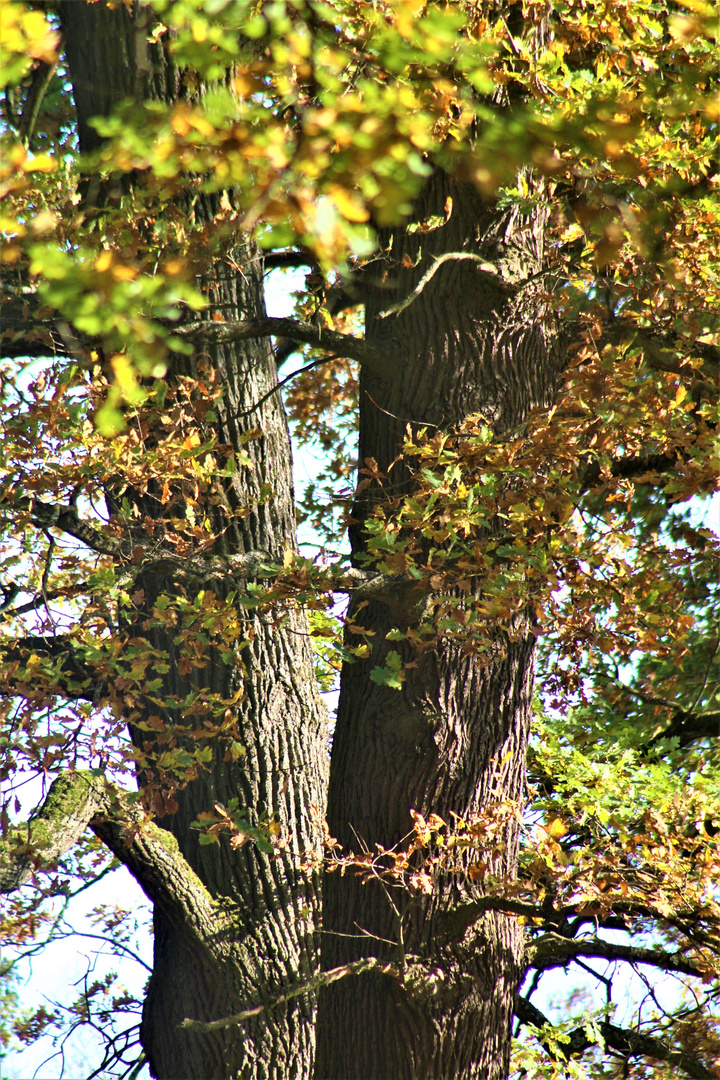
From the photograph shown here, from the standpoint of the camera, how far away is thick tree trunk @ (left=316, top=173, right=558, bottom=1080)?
4297 mm

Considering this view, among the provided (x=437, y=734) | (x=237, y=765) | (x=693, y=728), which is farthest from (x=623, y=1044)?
(x=693, y=728)

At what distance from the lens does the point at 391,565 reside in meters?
3.84

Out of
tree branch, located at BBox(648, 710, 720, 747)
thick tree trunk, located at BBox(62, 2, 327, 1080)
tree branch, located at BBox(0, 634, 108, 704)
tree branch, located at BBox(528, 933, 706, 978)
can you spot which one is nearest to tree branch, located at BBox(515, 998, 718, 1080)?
tree branch, located at BBox(528, 933, 706, 978)

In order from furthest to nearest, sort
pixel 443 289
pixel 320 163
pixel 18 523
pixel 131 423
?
pixel 443 289
pixel 131 423
pixel 18 523
pixel 320 163

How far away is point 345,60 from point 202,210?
3.25 m

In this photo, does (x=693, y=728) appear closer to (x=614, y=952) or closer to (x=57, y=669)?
(x=614, y=952)

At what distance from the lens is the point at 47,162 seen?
2.19m

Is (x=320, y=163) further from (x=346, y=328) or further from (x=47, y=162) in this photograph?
(x=346, y=328)

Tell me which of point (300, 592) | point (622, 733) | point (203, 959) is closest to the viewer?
point (300, 592)

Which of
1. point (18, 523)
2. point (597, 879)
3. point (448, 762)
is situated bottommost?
point (597, 879)

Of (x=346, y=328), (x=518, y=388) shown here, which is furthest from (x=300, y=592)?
(x=346, y=328)

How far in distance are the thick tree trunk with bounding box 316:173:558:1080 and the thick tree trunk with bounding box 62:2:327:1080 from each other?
61 cm

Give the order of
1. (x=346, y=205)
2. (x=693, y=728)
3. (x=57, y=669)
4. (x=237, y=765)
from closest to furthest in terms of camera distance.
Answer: (x=346, y=205), (x=57, y=669), (x=237, y=765), (x=693, y=728)

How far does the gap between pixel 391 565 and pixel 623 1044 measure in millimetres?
3855
